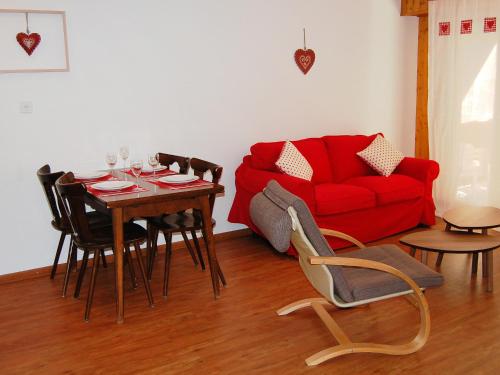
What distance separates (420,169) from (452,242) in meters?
1.46

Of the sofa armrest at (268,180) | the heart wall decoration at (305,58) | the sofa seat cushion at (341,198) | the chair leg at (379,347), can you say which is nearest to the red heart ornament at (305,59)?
the heart wall decoration at (305,58)

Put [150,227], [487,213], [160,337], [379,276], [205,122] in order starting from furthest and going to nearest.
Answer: [205,122] < [487,213] < [150,227] < [160,337] < [379,276]

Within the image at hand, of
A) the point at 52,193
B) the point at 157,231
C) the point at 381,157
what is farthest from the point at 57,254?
the point at 381,157

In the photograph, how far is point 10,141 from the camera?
3750mm

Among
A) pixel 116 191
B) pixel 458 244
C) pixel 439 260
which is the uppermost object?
pixel 116 191

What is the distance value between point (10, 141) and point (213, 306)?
6.45 ft

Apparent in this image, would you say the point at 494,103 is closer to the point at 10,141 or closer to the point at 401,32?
the point at 401,32

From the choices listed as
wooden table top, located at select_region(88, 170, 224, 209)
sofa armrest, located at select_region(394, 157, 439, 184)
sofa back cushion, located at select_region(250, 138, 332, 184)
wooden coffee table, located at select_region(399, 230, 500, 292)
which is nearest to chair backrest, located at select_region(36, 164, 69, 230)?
wooden table top, located at select_region(88, 170, 224, 209)

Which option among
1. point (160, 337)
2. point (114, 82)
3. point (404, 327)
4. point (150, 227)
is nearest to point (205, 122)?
point (114, 82)

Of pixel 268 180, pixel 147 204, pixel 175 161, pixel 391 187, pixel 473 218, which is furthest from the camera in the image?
pixel 391 187

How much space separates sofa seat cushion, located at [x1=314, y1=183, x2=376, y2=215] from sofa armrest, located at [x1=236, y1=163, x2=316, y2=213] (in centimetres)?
10

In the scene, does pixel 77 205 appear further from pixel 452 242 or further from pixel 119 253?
pixel 452 242

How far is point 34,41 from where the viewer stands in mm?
3711

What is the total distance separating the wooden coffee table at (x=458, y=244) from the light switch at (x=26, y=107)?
2900 mm
